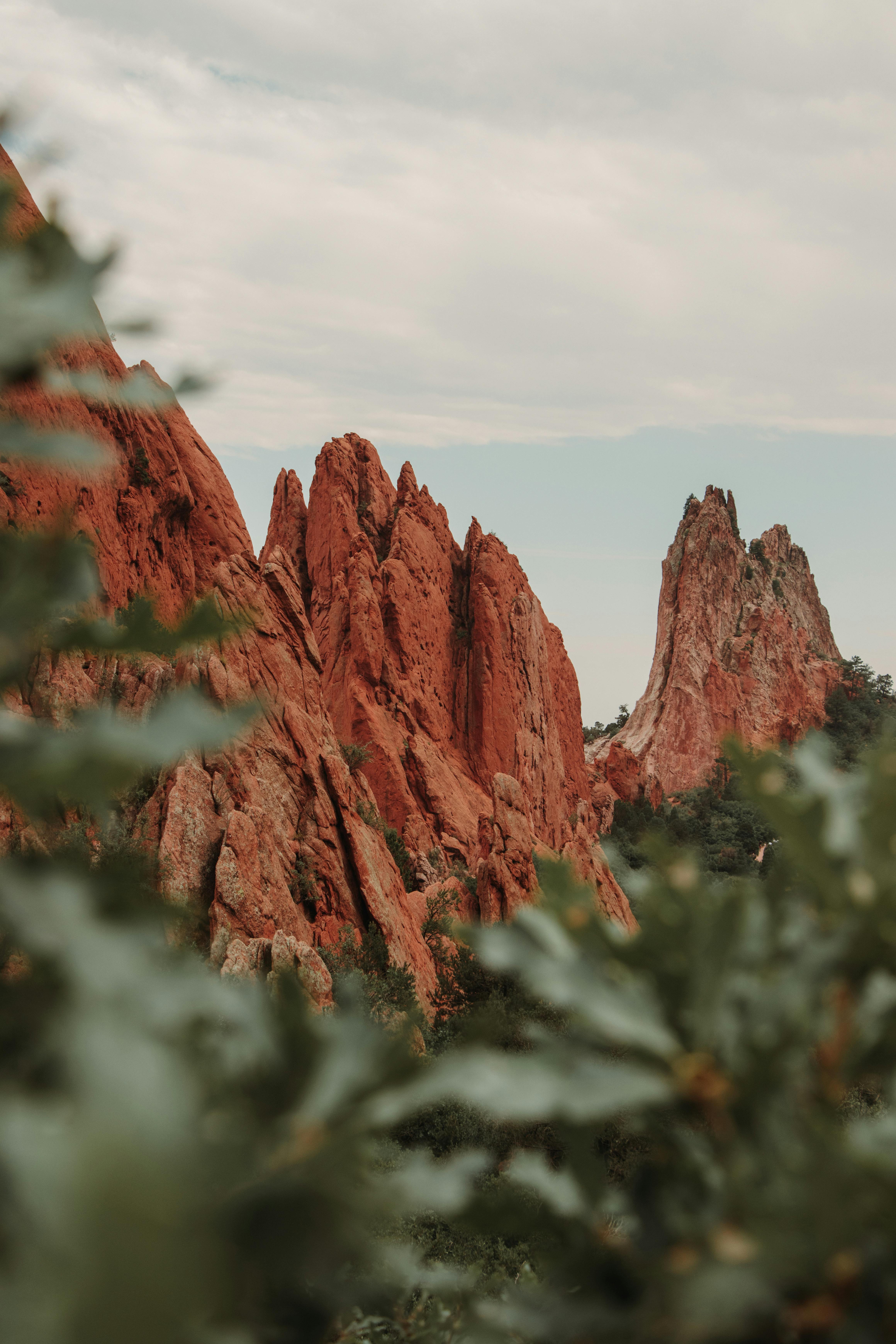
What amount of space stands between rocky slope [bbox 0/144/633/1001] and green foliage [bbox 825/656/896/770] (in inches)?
1121

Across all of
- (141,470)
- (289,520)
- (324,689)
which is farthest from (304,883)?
(289,520)

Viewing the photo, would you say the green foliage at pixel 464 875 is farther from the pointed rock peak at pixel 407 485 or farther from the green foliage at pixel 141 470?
the pointed rock peak at pixel 407 485

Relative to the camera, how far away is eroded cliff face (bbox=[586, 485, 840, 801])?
217 ft

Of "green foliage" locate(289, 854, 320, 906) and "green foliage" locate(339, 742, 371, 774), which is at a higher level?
"green foliage" locate(339, 742, 371, 774)

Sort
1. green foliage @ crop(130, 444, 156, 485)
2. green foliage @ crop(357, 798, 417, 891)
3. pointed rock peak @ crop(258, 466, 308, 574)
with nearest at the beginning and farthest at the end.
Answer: green foliage @ crop(130, 444, 156, 485) → green foliage @ crop(357, 798, 417, 891) → pointed rock peak @ crop(258, 466, 308, 574)

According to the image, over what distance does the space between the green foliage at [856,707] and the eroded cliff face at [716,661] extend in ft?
3.77

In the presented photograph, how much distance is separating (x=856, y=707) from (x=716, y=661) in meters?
13.9

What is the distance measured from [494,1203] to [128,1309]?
0.99 m

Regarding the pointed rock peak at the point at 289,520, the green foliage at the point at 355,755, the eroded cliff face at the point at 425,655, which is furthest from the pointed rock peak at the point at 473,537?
the green foliage at the point at 355,755

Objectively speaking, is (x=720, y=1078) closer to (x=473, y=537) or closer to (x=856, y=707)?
(x=473, y=537)

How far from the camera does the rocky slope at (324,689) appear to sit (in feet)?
51.6

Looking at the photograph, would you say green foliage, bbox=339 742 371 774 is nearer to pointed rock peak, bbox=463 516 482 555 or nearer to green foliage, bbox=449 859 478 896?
green foliage, bbox=449 859 478 896

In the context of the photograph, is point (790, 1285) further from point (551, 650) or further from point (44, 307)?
point (551, 650)

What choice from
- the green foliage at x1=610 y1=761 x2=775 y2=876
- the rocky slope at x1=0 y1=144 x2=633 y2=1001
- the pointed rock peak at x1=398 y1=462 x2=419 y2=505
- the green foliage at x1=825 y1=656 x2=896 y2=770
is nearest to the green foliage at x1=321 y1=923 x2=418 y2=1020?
the rocky slope at x1=0 y1=144 x2=633 y2=1001
